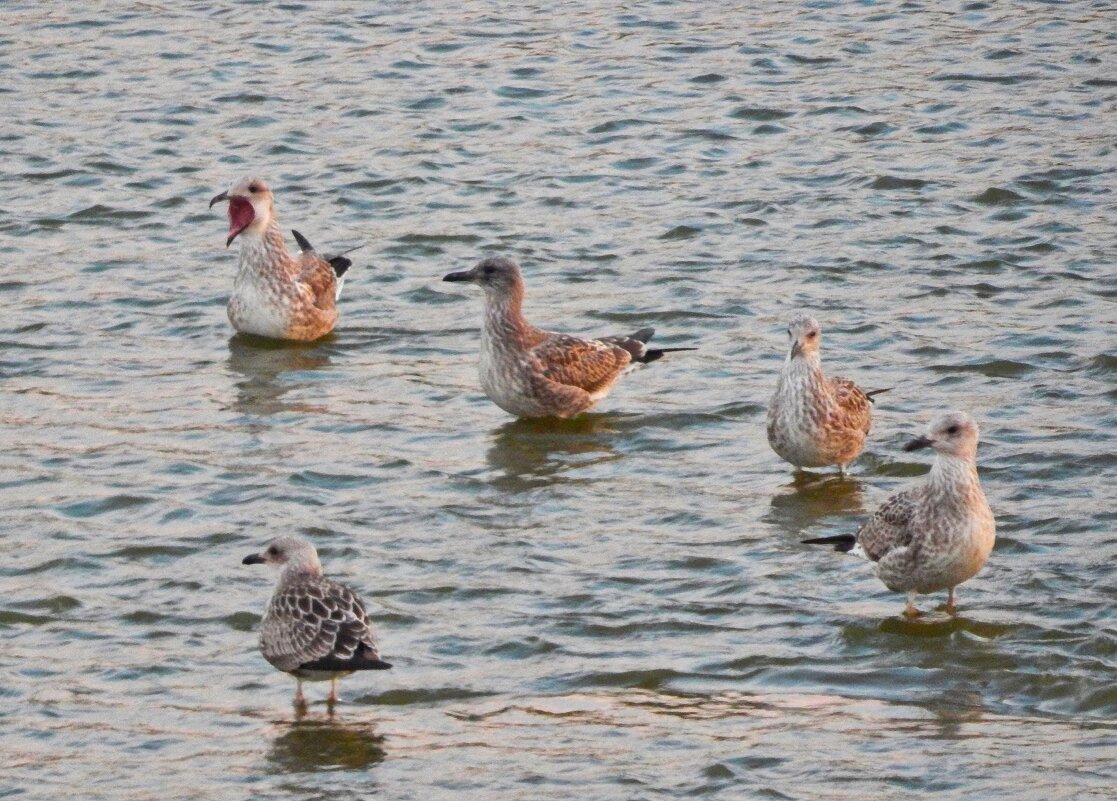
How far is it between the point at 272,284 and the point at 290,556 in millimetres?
5323

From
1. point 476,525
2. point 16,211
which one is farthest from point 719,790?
point 16,211

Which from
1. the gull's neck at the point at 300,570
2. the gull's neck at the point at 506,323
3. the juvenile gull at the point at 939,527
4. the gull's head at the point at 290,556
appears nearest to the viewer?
the gull's neck at the point at 300,570

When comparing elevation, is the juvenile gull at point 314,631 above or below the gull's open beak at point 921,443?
below

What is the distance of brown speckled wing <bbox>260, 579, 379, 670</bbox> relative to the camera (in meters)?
8.94

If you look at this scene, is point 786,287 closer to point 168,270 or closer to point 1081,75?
point 168,270

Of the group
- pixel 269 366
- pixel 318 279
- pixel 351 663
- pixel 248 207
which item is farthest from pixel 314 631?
pixel 248 207

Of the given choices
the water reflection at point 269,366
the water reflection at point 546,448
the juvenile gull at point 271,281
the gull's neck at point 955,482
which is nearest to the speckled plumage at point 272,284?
the juvenile gull at point 271,281

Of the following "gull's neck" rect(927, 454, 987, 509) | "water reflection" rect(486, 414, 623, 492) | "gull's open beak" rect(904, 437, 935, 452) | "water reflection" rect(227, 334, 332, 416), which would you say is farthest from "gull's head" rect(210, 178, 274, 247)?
"gull's neck" rect(927, 454, 987, 509)

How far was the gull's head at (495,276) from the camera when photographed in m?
13.7

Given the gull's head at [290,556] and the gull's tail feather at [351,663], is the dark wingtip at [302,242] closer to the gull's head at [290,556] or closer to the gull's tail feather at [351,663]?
the gull's head at [290,556]

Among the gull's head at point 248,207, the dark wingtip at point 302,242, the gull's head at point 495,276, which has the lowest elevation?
the dark wingtip at point 302,242

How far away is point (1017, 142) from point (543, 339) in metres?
7.24

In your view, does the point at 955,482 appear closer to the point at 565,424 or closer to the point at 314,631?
the point at 314,631

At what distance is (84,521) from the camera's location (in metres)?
11.6
